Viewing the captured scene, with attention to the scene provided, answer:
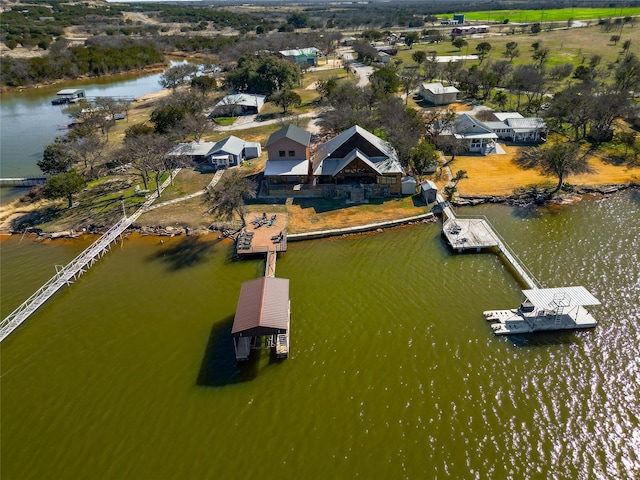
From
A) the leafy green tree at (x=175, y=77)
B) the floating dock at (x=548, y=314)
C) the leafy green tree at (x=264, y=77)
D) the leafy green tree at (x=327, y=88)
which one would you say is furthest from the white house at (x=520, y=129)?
the leafy green tree at (x=175, y=77)

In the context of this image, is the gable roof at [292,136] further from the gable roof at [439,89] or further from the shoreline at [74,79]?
the shoreline at [74,79]

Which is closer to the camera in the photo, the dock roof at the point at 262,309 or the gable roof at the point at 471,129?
the dock roof at the point at 262,309

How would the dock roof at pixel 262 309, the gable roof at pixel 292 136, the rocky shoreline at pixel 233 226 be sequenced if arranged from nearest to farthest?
the dock roof at pixel 262 309 < the rocky shoreline at pixel 233 226 < the gable roof at pixel 292 136

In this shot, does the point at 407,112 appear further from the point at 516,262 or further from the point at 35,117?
the point at 35,117

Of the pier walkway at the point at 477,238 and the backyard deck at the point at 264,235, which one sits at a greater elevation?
the pier walkway at the point at 477,238

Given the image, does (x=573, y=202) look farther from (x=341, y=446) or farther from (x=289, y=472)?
(x=289, y=472)

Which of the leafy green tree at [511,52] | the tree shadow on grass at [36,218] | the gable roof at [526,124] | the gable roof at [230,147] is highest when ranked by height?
the leafy green tree at [511,52]
